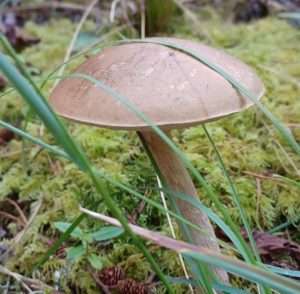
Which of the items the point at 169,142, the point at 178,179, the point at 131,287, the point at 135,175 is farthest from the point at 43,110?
the point at 135,175

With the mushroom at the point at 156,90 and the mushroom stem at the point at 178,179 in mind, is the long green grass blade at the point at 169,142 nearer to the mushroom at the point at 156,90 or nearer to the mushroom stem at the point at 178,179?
the mushroom at the point at 156,90

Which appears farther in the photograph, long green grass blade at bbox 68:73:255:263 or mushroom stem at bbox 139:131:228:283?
mushroom stem at bbox 139:131:228:283

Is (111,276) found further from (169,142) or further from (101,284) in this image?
(169,142)

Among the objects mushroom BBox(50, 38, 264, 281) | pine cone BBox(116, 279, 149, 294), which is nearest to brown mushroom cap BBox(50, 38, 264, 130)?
mushroom BBox(50, 38, 264, 281)

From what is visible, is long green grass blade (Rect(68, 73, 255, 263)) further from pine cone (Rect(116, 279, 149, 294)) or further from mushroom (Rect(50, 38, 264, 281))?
pine cone (Rect(116, 279, 149, 294))

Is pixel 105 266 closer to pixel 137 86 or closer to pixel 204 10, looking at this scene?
pixel 137 86

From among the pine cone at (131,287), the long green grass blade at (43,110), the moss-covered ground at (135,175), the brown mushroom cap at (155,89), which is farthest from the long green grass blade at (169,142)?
the pine cone at (131,287)
